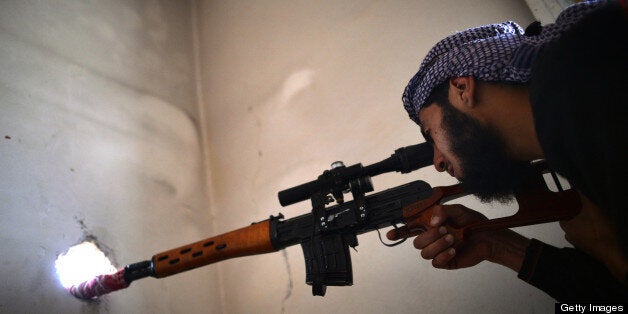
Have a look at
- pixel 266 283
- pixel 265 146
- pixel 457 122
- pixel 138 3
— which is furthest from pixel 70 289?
pixel 138 3

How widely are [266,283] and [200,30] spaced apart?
191 cm

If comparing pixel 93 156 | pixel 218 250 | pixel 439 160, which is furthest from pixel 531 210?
pixel 93 156

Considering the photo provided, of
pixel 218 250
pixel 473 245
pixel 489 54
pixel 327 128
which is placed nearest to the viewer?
pixel 489 54

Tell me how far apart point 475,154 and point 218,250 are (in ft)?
2.66

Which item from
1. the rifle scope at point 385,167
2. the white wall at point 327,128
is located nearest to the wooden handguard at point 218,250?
the rifle scope at point 385,167

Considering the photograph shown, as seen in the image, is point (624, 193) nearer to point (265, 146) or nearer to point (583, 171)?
point (583, 171)

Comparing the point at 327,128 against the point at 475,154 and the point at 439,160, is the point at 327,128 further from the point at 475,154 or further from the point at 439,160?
the point at 475,154

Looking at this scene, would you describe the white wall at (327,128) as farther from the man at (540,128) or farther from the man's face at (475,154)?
the man's face at (475,154)

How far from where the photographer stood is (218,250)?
1065 mm

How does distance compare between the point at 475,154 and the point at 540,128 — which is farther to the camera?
the point at 475,154

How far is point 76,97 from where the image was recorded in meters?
1.44

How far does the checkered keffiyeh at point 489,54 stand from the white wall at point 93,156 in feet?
4.12

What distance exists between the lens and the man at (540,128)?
0.45m

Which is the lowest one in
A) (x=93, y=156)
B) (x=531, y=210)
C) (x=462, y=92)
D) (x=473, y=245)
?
(x=473, y=245)
